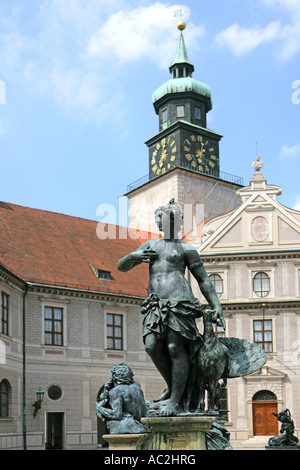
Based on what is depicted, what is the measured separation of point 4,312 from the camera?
28.5 m

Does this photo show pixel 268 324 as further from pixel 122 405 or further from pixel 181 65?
pixel 122 405

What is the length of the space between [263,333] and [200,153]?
55.4 feet

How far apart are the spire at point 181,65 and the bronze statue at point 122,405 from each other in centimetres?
4415

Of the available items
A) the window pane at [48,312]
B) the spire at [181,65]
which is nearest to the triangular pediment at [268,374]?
the window pane at [48,312]

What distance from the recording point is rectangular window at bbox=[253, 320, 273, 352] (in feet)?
117

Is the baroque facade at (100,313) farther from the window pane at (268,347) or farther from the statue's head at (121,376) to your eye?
the statue's head at (121,376)

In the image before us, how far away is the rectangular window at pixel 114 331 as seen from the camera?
33656 mm

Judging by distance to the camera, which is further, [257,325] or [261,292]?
[261,292]

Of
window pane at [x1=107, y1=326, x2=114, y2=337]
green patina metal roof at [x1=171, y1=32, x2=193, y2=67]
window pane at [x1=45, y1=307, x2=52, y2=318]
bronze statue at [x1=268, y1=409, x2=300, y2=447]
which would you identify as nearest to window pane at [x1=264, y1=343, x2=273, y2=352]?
window pane at [x1=107, y1=326, x2=114, y2=337]

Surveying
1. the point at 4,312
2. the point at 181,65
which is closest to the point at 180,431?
the point at 4,312

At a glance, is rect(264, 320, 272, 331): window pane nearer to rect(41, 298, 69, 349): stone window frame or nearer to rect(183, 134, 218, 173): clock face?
rect(41, 298, 69, 349): stone window frame

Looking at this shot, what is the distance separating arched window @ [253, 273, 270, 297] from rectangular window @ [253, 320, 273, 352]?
1.48 m
